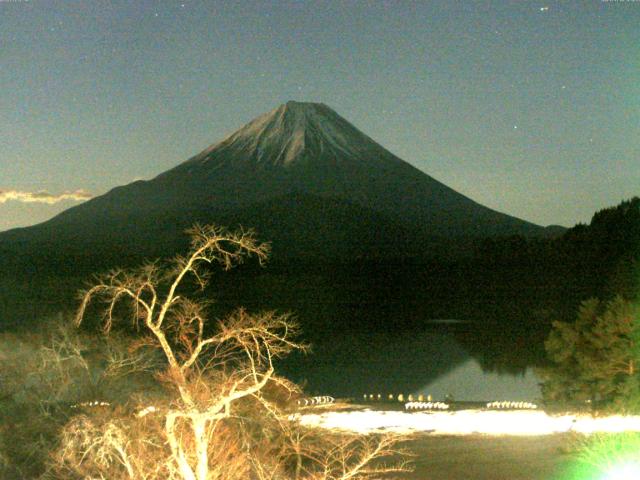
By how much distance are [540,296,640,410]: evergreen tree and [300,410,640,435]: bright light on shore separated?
0.61 meters

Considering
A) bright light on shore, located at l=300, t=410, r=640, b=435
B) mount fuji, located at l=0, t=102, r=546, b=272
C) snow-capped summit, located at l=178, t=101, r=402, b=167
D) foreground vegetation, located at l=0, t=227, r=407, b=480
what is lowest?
bright light on shore, located at l=300, t=410, r=640, b=435

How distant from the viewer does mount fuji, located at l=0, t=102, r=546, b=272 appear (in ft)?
246

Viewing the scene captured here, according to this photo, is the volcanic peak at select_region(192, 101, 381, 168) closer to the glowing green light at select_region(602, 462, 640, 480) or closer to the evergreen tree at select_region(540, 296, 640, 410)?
the evergreen tree at select_region(540, 296, 640, 410)

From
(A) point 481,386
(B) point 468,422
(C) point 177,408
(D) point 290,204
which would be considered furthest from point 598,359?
(D) point 290,204

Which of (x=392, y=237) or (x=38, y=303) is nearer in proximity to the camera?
(x=38, y=303)

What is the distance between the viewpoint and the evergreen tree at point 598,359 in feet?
53.1

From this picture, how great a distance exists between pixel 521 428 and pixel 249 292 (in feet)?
160

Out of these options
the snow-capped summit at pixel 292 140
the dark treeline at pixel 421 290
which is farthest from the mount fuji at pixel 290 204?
the dark treeline at pixel 421 290

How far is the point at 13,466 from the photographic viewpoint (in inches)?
469

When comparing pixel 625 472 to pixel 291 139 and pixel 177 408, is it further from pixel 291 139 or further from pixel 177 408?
pixel 291 139

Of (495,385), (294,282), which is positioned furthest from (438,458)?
(294,282)

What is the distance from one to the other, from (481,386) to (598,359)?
498 inches

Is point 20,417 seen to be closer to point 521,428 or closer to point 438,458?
point 438,458

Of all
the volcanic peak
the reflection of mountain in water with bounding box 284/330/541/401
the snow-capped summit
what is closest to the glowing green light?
the reflection of mountain in water with bounding box 284/330/541/401
